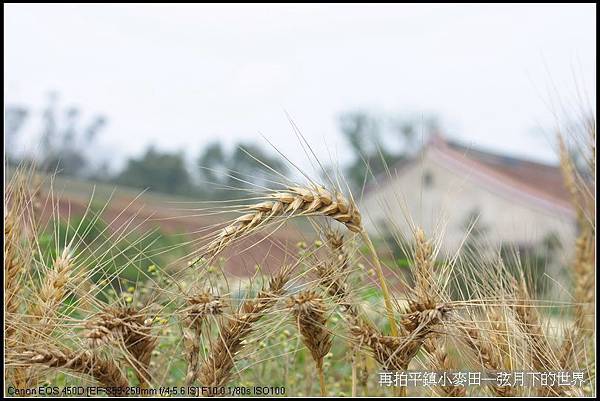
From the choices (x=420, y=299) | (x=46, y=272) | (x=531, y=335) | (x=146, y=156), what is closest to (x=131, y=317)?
(x=46, y=272)

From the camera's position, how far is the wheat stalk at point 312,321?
7.06ft

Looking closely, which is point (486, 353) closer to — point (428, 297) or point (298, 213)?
point (428, 297)

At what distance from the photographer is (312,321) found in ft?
7.26

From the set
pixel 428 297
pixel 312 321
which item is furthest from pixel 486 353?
pixel 312 321

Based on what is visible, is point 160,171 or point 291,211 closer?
point 291,211

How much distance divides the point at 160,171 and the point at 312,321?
29.3 m

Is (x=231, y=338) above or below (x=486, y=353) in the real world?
above

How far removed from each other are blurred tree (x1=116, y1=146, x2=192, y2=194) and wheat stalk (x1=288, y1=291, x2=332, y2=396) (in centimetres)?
2777

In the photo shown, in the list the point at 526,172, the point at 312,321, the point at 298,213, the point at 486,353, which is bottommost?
the point at 526,172

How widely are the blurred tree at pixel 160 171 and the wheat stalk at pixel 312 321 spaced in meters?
27.8

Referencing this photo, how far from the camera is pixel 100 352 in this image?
80.4 inches

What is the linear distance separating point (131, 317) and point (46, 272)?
14.5 inches

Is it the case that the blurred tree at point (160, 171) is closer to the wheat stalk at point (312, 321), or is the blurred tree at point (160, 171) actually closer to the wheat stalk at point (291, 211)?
the wheat stalk at point (312, 321)

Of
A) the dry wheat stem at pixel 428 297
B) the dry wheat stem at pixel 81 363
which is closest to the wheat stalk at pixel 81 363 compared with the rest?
the dry wheat stem at pixel 81 363
